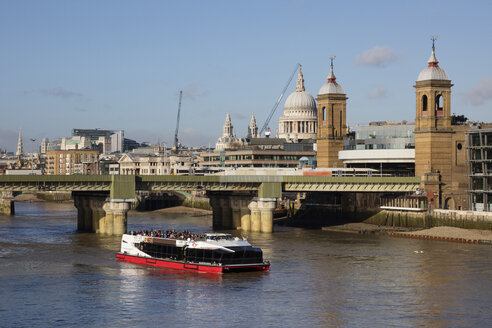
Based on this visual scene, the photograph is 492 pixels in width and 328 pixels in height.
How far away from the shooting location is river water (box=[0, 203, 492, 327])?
226 feet

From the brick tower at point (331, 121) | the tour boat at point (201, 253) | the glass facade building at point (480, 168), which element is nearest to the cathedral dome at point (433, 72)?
the glass facade building at point (480, 168)

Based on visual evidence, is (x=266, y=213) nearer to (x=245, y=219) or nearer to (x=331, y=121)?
(x=245, y=219)

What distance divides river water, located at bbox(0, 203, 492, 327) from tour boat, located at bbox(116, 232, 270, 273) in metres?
1.08

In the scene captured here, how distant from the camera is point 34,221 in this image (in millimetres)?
173500

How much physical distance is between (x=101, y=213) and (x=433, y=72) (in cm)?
6383

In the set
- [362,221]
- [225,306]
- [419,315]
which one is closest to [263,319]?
[225,306]

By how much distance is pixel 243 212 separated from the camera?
151250 millimetres

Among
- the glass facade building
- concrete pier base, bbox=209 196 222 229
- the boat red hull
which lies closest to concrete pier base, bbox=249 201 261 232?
concrete pier base, bbox=209 196 222 229

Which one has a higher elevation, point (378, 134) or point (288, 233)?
point (378, 134)

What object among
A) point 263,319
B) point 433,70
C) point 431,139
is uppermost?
point 433,70

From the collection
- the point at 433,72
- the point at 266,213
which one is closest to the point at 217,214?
the point at 266,213

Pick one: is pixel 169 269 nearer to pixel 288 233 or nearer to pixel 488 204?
pixel 288 233

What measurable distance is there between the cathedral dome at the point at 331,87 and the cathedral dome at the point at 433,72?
31662 mm

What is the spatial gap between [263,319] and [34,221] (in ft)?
373
